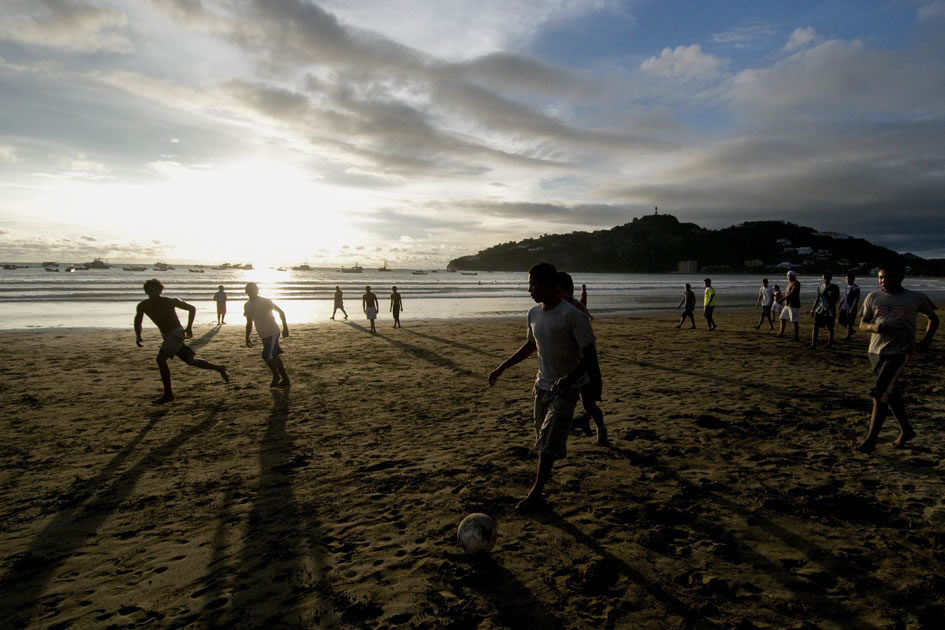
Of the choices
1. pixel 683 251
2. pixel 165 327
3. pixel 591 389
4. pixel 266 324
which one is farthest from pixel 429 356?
pixel 683 251

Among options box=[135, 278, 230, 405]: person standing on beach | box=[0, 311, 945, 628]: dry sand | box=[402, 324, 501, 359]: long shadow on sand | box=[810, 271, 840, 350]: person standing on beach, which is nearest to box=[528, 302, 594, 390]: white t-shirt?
box=[0, 311, 945, 628]: dry sand

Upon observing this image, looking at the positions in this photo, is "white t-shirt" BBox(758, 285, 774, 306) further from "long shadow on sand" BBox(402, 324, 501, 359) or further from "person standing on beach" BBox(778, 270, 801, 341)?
"long shadow on sand" BBox(402, 324, 501, 359)

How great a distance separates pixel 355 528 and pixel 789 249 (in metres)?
198

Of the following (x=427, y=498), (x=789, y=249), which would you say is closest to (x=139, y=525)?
(x=427, y=498)

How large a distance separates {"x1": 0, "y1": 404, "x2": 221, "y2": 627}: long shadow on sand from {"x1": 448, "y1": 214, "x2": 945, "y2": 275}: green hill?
15507 centimetres

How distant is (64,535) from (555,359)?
4.27 m

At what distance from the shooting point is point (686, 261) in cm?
15475

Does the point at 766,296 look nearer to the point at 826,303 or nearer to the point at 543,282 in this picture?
the point at 826,303

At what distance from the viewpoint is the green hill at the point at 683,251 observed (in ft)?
509

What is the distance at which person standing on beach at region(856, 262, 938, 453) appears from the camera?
5109 millimetres

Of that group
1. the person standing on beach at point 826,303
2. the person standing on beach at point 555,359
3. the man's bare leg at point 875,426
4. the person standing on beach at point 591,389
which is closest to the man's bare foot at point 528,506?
the person standing on beach at point 555,359

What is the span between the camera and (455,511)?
414 cm

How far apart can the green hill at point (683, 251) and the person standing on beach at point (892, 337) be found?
503ft

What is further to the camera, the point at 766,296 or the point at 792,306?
the point at 766,296
